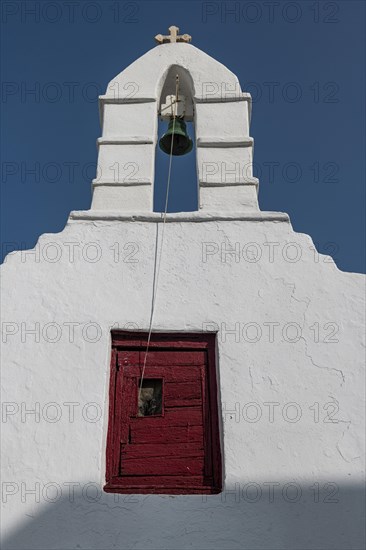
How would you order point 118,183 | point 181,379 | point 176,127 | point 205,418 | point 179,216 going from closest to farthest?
point 205,418 → point 181,379 → point 179,216 → point 118,183 → point 176,127

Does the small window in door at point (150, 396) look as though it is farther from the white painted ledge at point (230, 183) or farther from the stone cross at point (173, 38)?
Result: the stone cross at point (173, 38)

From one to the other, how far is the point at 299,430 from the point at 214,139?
9.15 feet

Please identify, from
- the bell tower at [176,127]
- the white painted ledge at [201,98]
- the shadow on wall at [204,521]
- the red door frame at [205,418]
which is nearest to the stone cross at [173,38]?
the bell tower at [176,127]

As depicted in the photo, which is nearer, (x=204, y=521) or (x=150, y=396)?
(x=204, y=521)

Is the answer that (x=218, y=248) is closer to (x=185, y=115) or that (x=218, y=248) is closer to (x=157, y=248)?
(x=157, y=248)

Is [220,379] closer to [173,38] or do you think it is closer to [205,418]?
[205,418]

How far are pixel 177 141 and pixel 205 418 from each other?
2.91 meters

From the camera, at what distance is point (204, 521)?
425cm

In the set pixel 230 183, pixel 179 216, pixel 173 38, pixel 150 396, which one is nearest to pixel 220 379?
pixel 150 396

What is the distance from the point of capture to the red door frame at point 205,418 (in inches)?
175

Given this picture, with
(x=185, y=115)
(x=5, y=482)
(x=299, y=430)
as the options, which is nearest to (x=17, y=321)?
(x=5, y=482)

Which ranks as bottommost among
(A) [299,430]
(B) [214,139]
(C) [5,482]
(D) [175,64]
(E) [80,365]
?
(C) [5,482]

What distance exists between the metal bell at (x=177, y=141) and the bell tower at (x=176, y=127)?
17mm

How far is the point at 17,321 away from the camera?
5.04 metres
